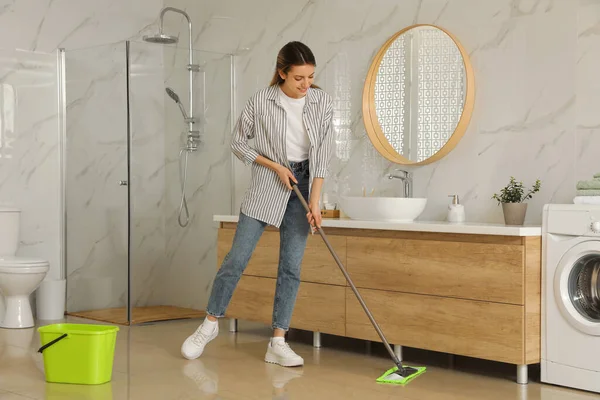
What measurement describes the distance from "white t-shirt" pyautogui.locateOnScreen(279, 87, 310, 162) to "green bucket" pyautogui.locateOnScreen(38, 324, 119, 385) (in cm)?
104

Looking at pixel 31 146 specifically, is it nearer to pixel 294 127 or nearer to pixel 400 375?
pixel 294 127

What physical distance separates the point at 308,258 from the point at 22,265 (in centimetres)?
171

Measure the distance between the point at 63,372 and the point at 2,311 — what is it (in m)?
1.91

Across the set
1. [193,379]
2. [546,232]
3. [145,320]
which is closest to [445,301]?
[546,232]

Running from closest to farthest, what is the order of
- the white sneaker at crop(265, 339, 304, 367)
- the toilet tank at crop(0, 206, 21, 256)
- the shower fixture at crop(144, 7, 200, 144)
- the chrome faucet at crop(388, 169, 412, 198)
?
the white sneaker at crop(265, 339, 304, 367) < the chrome faucet at crop(388, 169, 412, 198) < the toilet tank at crop(0, 206, 21, 256) < the shower fixture at crop(144, 7, 200, 144)

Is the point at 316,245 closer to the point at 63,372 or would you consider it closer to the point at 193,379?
the point at 193,379

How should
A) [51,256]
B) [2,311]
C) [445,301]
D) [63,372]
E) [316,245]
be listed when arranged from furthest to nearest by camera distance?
1. [51,256]
2. [2,311]
3. [316,245]
4. [445,301]
5. [63,372]

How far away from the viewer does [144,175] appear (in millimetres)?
5215

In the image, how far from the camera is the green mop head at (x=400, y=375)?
3.46 meters

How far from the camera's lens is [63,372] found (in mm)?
3416

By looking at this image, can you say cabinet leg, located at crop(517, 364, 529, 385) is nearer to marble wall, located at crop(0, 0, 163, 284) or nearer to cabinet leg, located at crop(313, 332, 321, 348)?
cabinet leg, located at crop(313, 332, 321, 348)

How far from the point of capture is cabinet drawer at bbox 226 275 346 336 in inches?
165

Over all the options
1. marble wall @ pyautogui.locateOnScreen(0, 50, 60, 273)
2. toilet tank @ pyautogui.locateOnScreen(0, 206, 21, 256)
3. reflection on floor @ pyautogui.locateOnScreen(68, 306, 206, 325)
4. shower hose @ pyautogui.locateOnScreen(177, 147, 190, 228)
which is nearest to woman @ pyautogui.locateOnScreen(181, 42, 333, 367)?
reflection on floor @ pyautogui.locateOnScreen(68, 306, 206, 325)

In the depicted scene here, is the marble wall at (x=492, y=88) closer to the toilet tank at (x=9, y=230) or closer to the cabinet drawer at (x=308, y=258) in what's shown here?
the cabinet drawer at (x=308, y=258)
